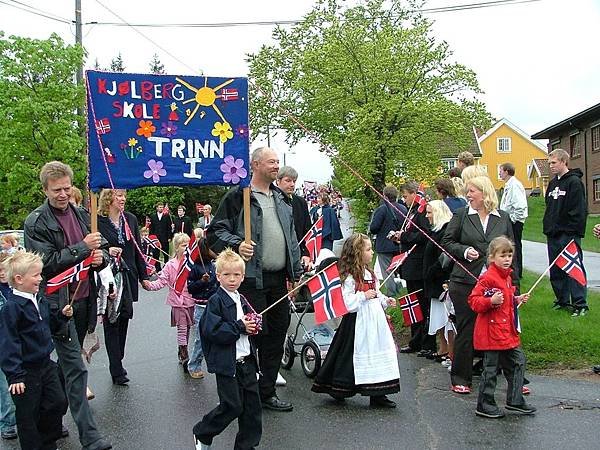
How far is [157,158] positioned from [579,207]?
5.79 m

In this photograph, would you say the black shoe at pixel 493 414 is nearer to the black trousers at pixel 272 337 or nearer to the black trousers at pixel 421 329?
the black trousers at pixel 272 337

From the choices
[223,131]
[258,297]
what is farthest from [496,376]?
[223,131]

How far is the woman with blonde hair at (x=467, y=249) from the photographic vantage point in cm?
Answer: 677

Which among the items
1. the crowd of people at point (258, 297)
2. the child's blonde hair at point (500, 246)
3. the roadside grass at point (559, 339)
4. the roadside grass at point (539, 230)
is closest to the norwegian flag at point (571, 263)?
the crowd of people at point (258, 297)

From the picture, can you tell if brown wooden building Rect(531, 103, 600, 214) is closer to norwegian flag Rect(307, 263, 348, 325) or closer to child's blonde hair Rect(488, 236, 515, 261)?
child's blonde hair Rect(488, 236, 515, 261)

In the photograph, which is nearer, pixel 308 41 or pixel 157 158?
pixel 157 158

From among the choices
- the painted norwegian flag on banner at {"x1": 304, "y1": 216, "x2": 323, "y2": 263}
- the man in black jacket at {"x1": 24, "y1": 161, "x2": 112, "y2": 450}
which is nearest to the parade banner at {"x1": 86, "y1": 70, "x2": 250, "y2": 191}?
the man in black jacket at {"x1": 24, "y1": 161, "x2": 112, "y2": 450}

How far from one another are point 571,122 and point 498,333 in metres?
41.8

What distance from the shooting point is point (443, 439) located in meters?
5.54

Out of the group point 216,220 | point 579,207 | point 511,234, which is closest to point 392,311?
point 579,207

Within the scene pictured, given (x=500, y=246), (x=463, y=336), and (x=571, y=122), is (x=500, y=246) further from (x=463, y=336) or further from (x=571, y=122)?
(x=571, y=122)

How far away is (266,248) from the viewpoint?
6352 millimetres

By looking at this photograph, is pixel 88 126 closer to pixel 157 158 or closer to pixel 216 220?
pixel 157 158

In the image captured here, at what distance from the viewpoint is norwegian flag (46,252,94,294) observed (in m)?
5.34
